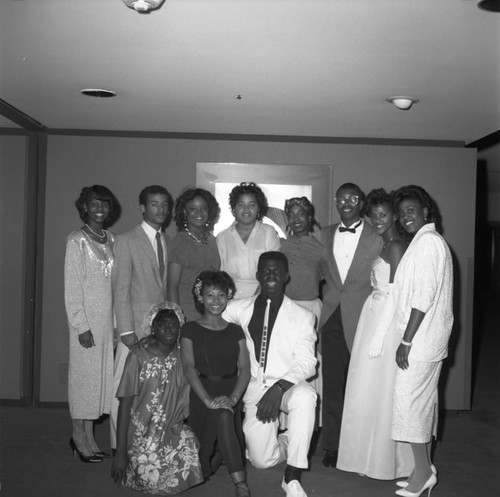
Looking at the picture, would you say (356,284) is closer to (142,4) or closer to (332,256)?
(332,256)

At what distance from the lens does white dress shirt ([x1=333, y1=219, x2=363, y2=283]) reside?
14.8 ft

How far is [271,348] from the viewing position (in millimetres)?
4113

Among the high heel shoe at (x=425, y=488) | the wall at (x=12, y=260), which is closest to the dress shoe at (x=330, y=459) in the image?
the high heel shoe at (x=425, y=488)

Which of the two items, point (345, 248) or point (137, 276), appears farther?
point (345, 248)

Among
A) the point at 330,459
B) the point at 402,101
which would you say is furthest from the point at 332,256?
the point at 330,459

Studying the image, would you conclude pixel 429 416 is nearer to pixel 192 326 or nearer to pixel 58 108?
pixel 192 326

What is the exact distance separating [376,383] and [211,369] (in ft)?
3.40

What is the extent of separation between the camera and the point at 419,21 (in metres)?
2.97

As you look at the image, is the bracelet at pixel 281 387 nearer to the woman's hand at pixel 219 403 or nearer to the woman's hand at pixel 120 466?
the woman's hand at pixel 219 403

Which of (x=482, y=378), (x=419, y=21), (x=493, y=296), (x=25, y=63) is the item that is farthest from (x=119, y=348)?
(x=493, y=296)

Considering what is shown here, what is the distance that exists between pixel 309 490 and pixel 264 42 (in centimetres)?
263

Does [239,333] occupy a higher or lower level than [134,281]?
lower

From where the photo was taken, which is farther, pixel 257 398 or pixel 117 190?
pixel 117 190

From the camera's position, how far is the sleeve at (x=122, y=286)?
4320 millimetres
